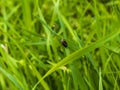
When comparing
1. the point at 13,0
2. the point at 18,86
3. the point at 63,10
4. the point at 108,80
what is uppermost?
the point at 13,0

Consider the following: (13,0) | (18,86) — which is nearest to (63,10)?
(13,0)

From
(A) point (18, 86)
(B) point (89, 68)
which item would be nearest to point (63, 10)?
(B) point (89, 68)

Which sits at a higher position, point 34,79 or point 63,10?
point 63,10

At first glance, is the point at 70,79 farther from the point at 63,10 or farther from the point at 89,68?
the point at 63,10

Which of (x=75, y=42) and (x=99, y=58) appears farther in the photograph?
(x=99, y=58)

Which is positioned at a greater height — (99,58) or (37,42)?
(37,42)

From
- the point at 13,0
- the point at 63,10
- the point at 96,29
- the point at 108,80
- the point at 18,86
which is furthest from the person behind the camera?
the point at 13,0

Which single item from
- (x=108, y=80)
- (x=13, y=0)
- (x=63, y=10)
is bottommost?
(x=108, y=80)

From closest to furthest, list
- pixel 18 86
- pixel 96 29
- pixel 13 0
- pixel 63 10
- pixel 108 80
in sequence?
pixel 18 86 < pixel 108 80 < pixel 96 29 < pixel 63 10 < pixel 13 0

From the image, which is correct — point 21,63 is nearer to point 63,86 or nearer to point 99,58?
point 63,86
